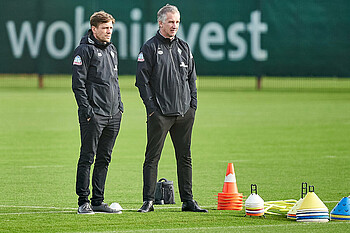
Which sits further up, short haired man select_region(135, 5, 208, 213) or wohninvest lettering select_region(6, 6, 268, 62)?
wohninvest lettering select_region(6, 6, 268, 62)

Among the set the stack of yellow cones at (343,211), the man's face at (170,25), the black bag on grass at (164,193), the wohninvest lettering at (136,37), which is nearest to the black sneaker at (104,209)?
the black bag on grass at (164,193)

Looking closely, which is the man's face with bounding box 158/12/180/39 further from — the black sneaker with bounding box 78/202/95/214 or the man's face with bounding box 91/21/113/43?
the black sneaker with bounding box 78/202/95/214

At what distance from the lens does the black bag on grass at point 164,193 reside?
9484 mm

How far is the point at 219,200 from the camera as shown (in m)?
9.07

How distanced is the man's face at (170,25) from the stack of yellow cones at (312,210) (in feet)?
7.06

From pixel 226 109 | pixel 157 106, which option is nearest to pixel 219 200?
pixel 157 106

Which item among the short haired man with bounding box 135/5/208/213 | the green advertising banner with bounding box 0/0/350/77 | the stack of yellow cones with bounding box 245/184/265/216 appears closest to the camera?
the stack of yellow cones with bounding box 245/184/265/216

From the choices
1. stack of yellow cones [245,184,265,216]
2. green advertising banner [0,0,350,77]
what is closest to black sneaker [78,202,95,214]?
stack of yellow cones [245,184,265,216]

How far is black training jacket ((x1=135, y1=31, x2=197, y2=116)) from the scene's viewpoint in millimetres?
8703

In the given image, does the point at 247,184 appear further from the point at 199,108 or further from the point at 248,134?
the point at 199,108

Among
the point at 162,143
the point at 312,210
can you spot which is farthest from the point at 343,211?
the point at 162,143

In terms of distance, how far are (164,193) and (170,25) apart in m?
1.99

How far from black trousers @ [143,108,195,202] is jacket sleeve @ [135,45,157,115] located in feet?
0.43

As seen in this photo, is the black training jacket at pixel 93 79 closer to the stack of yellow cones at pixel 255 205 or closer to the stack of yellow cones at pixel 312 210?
the stack of yellow cones at pixel 255 205
